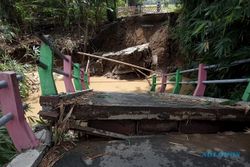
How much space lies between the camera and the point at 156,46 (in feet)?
36.6

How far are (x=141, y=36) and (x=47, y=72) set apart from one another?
10.3 meters

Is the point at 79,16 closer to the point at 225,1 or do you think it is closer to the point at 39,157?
the point at 225,1

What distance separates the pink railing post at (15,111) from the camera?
4.40 feet

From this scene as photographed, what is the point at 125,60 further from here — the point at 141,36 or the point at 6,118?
the point at 6,118

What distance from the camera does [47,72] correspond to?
1.75 m

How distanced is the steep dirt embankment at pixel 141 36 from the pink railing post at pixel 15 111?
971 cm

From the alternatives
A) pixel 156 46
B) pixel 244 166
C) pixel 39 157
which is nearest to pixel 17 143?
pixel 39 157

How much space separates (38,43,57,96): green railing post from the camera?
5.73 ft

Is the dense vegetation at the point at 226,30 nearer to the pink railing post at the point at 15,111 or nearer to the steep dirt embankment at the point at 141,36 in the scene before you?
the pink railing post at the point at 15,111

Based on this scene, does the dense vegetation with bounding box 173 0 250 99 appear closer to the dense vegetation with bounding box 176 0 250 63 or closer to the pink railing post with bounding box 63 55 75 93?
the dense vegetation with bounding box 176 0 250 63

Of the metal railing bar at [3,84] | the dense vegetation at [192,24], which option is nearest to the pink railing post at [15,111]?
the metal railing bar at [3,84]

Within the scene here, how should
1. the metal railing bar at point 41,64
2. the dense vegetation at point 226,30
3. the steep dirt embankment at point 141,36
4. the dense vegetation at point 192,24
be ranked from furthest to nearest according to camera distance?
the steep dirt embankment at point 141,36, the dense vegetation at point 192,24, the dense vegetation at point 226,30, the metal railing bar at point 41,64

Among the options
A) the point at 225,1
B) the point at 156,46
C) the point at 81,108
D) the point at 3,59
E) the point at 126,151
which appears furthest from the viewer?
the point at 156,46

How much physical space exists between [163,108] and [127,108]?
0.27 m
